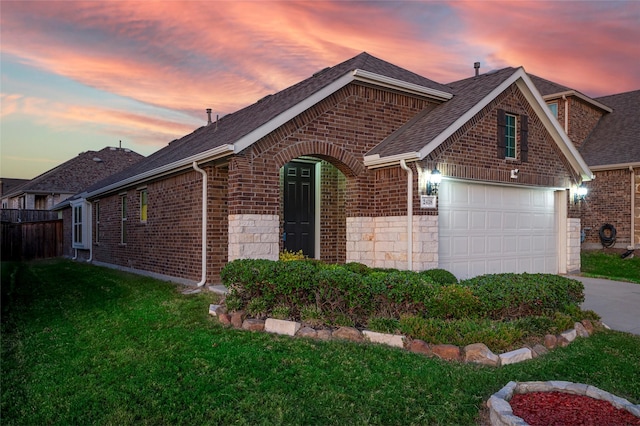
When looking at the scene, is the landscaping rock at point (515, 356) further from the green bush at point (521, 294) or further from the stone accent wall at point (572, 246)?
the stone accent wall at point (572, 246)

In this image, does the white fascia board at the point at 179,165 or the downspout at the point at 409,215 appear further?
the downspout at the point at 409,215

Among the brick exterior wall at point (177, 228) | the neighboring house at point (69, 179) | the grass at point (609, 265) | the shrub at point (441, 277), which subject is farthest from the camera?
the neighboring house at point (69, 179)

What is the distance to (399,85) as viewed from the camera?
11.9 metres

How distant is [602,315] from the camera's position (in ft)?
28.7

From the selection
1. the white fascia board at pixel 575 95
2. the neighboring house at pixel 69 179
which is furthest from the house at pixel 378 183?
the neighboring house at pixel 69 179

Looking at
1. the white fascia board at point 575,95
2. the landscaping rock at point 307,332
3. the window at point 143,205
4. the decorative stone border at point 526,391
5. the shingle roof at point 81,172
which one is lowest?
the decorative stone border at point 526,391

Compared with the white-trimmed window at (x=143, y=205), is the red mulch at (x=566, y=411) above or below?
below

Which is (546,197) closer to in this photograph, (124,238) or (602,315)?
(602,315)

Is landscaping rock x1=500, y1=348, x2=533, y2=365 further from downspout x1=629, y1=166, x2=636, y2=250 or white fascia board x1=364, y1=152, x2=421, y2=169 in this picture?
downspout x1=629, y1=166, x2=636, y2=250

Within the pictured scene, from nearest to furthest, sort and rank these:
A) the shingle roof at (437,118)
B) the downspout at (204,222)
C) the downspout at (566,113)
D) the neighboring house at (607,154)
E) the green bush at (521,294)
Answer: the green bush at (521,294) < the downspout at (204,222) < the shingle roof at (437,118) < the neighboring house at (607,154) < the downspout at (566,113)

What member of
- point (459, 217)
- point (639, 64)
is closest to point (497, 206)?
point (459, 217)

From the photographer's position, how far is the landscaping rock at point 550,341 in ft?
20.7

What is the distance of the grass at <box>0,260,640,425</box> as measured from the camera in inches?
167

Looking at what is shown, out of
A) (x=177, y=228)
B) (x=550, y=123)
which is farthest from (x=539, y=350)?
(x=550, y=123)
